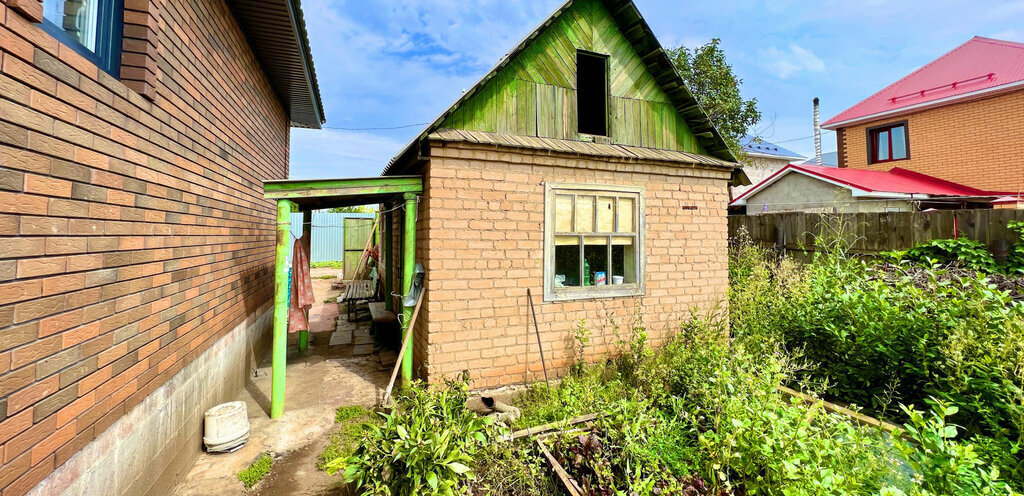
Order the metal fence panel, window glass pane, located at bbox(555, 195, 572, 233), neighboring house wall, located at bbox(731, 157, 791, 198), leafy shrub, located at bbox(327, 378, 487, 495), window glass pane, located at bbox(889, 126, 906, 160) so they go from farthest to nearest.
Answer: neighboring house wall, located at bbox(731, 157, 791, 198) → the metal fence panel → window glass pane, located at bbox(889, 126, 906, 160) → window glass pane, located at bbox(555, 195, 572, 233) → leafy shrub, located at bbox(327, 378, 487, 495)

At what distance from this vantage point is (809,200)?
12.1m

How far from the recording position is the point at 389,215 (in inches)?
334

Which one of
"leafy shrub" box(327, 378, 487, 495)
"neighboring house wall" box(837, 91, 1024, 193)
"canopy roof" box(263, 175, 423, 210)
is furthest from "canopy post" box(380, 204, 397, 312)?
"neighboring house wall" box(837, 91, 1024, 193)

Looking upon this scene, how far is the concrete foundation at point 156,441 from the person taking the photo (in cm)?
220

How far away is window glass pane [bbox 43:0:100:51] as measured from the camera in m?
2.12

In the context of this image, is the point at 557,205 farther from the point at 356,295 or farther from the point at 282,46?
the point at 356,295

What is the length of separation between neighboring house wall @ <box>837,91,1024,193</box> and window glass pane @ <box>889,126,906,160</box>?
290mm

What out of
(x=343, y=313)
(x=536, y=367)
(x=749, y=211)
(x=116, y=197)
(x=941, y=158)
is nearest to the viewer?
(x=116, y=197)

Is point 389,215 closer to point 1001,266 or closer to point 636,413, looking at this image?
point 636,413

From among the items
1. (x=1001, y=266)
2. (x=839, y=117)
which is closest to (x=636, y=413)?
(x=1001, y=266)

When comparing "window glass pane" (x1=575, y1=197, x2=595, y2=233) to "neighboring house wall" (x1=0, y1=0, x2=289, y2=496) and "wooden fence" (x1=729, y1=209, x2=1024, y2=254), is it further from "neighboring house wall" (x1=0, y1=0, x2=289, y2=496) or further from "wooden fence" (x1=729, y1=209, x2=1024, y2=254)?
"wooden fence" (x1=729, y1=209, x2=1024, y2=254)

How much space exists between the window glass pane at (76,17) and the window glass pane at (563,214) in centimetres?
422

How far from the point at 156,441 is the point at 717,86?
14.0 metres

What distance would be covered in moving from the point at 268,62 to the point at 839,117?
63.6ft
